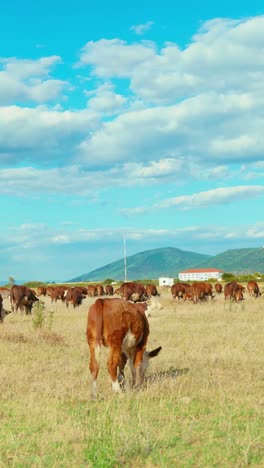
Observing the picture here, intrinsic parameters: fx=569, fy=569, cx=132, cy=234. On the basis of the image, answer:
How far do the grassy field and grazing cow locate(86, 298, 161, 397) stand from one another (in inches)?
13.3

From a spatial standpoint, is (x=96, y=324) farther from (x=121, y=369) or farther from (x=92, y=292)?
(x=92, y=292)

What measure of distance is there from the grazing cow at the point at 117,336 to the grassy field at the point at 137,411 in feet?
1.11

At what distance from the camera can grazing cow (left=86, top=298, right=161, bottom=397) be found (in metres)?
8.89

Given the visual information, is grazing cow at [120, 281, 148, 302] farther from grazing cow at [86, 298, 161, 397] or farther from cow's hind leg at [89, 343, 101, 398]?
cow's hind leg at [89, 343, 101, 398]

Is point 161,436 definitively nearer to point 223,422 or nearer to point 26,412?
point 223,422

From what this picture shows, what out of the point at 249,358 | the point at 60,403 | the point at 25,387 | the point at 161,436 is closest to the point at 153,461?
the point at 161,436

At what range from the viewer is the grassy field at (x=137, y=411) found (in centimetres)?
595

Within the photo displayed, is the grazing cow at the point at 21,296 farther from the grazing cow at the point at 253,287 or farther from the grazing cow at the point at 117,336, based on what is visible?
the grazing cow at the point at 117,336

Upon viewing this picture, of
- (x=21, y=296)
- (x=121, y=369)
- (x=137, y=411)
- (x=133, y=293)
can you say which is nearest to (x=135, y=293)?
(x=133, y=293)

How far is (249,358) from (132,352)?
4.40 metres

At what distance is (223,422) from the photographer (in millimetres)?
7070

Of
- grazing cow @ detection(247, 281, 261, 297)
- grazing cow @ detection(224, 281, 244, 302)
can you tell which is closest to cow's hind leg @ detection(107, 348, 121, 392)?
grazing cow @ detection(224, 281, 244, 302)

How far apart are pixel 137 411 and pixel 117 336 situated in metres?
1.51

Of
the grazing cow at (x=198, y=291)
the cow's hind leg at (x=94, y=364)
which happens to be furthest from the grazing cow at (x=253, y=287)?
the cow's hind leg at (x=94, y=364)
